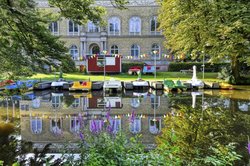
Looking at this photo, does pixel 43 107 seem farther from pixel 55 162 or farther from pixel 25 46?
pixel 55 162

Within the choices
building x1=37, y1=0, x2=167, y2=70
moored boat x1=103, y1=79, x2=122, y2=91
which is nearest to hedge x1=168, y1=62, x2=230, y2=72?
building x1=37, y1=0, x2=167, y2=70

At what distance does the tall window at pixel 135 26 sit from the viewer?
43000 mm

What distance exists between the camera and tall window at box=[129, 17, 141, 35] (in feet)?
141

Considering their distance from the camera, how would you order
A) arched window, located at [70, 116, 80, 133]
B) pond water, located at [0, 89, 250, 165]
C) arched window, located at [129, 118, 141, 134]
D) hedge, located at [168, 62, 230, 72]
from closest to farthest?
pond water, located at [0, 89, 250, 165]
arched window, located at [129, 118, 141, 134]
arched window, located at [70, 116, 80, 133]
hedge, located at [168, 62, 230, 72]

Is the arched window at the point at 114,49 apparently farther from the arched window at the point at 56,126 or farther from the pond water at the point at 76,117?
the arched window at the point at 56,126

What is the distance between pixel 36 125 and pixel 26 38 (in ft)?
12.4

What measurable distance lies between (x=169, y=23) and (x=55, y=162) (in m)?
25.2

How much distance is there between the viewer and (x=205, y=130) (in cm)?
947

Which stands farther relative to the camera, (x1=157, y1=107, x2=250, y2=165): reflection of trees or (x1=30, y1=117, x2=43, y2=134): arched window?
(x1=30, y1=117, x2=43, y2=134): arched window

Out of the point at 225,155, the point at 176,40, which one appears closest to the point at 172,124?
the point at 225,155

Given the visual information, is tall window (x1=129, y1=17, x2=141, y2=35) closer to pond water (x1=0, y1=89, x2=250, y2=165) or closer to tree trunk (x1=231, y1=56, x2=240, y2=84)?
tree trunk (x1=231, y1=56, x2=240, y2=84)

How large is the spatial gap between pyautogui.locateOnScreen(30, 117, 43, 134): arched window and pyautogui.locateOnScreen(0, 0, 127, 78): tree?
3117 millimetres

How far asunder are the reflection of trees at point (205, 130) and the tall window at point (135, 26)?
30.1 meters

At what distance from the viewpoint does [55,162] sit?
6.23 m
